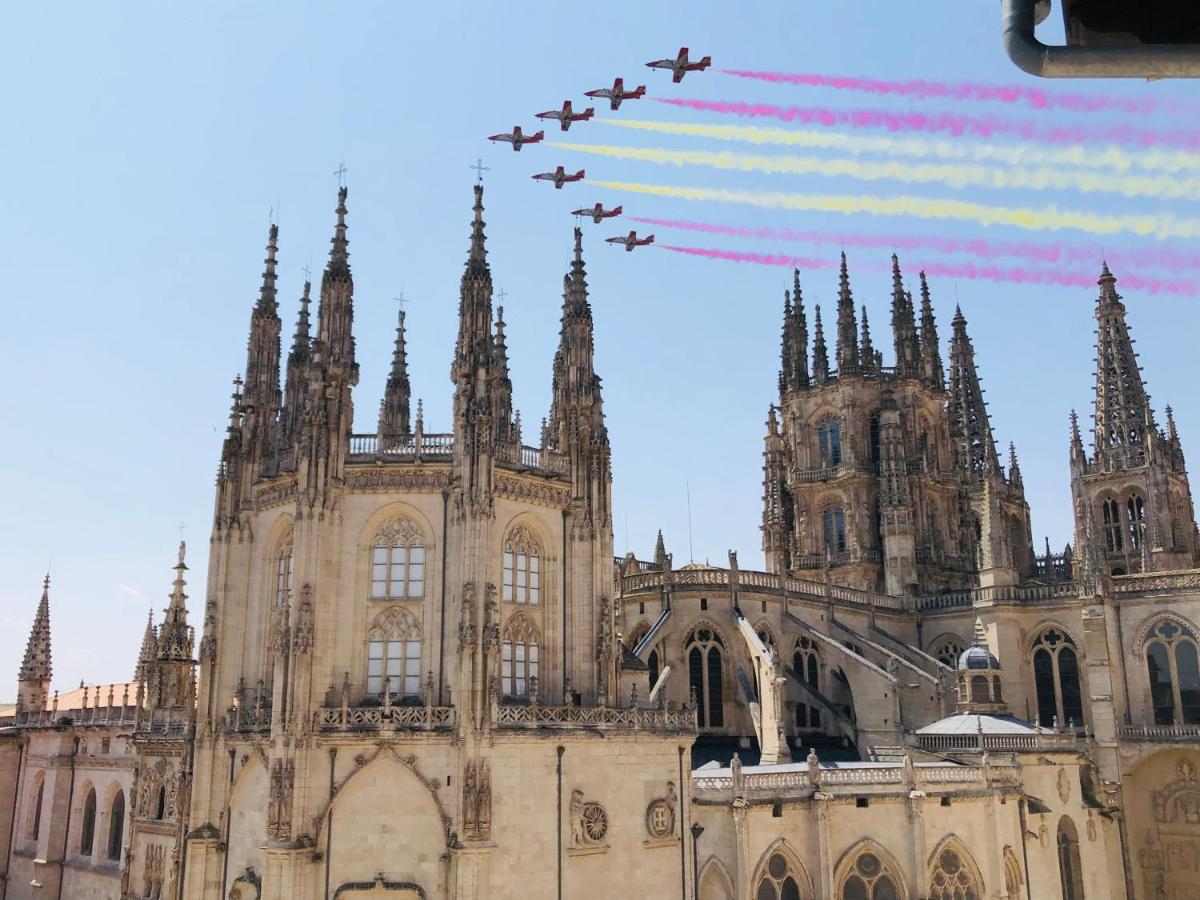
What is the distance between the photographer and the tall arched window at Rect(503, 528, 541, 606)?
1443 inches

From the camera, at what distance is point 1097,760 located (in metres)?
55.9

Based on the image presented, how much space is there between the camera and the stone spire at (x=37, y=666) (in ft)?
224

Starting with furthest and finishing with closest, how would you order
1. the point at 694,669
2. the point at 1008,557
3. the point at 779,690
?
the point at 1008,557
the point at 694,669
the point at 779,690

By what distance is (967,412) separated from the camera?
87.8m

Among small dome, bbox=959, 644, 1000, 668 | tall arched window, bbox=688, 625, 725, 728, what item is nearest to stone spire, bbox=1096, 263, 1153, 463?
small dome, bbox=959, 644, 1000, 668

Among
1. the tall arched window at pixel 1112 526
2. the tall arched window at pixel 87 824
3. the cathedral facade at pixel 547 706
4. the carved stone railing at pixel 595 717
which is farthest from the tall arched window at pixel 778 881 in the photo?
the tall arched window at pixel 1112 526

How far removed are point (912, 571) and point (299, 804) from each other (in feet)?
145

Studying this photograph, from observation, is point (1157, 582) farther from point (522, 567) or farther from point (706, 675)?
point (522, 567)

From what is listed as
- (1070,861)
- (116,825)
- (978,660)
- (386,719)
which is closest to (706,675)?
(978,660)

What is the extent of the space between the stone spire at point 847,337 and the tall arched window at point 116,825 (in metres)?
50.4

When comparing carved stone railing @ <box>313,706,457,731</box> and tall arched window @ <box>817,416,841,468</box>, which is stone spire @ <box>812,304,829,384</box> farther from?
carved stone railing @ <box>313,706,457,731</box>

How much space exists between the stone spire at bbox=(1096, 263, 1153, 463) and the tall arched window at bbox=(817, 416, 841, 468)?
24.3m

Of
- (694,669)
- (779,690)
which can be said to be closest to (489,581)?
(779,690)

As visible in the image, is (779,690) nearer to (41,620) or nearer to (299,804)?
(299,804)
